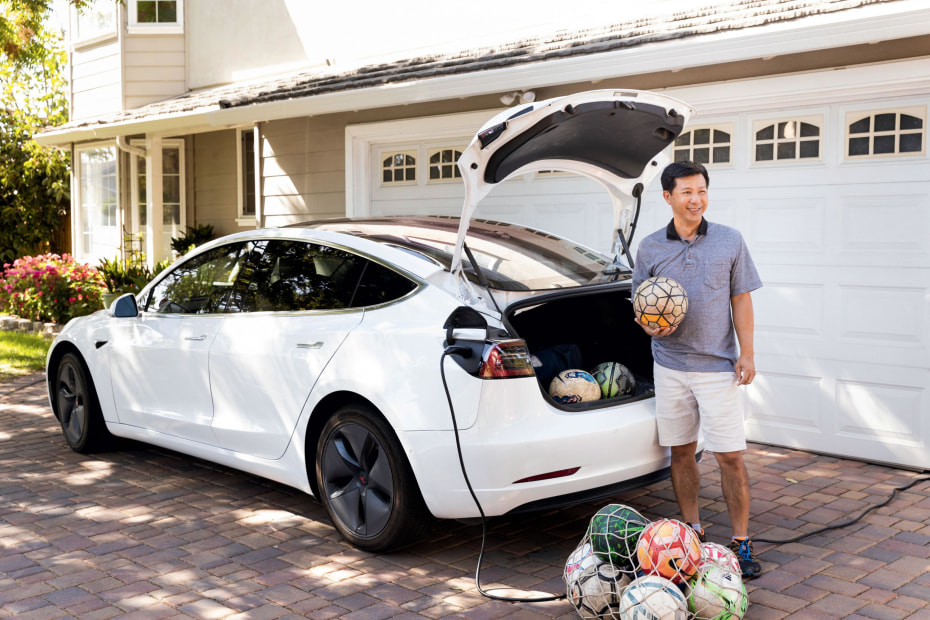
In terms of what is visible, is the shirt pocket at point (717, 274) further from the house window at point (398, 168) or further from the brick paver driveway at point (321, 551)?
the house window at point (398, 168)

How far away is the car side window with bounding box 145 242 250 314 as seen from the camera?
5484 mm

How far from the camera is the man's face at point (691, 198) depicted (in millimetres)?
4199

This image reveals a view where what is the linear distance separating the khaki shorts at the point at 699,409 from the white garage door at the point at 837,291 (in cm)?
230

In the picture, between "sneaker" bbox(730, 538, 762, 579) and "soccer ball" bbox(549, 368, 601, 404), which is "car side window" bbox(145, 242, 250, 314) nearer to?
"soccer ball" bbox(549, 368, 601, 404)

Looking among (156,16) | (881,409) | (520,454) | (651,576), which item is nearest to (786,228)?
(881,409)

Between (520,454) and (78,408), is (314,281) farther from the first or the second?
(78,408)

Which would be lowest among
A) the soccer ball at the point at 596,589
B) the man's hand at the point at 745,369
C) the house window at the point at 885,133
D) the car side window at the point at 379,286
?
the soccer ball at the point at 596,589

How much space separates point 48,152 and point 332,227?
14.3 m

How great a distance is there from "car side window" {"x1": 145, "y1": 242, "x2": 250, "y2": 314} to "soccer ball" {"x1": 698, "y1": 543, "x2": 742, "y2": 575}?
3101 mm

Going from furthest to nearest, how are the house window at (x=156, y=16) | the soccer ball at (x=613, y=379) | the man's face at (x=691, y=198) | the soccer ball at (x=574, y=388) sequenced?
the house window at (x=156, y=16)
the soccer ball at (x=613, y=379)
the soccer ball at (x=574, y=388)
the man's face at (x=691, y=198)

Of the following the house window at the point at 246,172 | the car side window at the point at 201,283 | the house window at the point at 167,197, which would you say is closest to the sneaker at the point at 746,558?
the car side window at the point at 201,283

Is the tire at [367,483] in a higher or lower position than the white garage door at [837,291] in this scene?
lower

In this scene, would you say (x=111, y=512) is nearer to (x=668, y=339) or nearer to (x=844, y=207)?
(x=668, y=339)

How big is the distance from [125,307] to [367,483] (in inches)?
94.8
